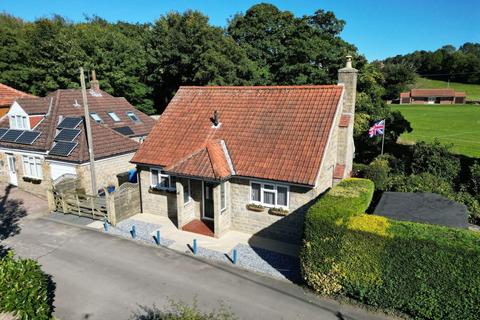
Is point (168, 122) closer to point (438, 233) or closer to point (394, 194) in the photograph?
point (394, 194)

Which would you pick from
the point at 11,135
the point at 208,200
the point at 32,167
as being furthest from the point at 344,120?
the point at 11,135

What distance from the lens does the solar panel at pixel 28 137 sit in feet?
77.7

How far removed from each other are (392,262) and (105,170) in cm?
1869

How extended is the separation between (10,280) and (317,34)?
39.3 meters

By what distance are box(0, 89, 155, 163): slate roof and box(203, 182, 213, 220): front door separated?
8.78 m

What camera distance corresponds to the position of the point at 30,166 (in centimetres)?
2422

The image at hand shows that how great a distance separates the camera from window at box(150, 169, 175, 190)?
1892cm

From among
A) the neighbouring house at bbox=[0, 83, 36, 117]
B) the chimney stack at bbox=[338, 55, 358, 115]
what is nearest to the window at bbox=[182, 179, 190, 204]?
Result: the chimney stack at bbox=[338, 55, 358, 115]

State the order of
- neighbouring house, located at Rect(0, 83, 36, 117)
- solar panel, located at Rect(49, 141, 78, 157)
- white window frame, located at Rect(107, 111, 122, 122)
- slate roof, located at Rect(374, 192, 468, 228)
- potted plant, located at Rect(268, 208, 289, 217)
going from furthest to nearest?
neighbouring house, located at Rect(0, 83, 36, 117) < white window frame, located at Rect(107, 111, 122, 122) < solar panel, located at Rect(49, 141, 78, 157) < potted plant, located at Rect(268, 208, 289, 217) < slate roof, located at Rect(374, 192, 468, 228)

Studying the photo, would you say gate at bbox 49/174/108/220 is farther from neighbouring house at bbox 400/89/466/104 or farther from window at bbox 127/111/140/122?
neighbouring house at bbox 400/89/466/104

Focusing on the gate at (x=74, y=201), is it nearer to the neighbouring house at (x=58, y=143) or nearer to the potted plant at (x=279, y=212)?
the neighbouring house at (x=58, y=143)

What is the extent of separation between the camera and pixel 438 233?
10.7 m

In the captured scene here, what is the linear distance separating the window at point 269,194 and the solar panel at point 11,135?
61.7 feet

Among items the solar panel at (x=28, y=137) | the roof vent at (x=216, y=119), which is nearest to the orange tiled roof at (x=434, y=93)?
the roof vent at (x=216, y=119)
